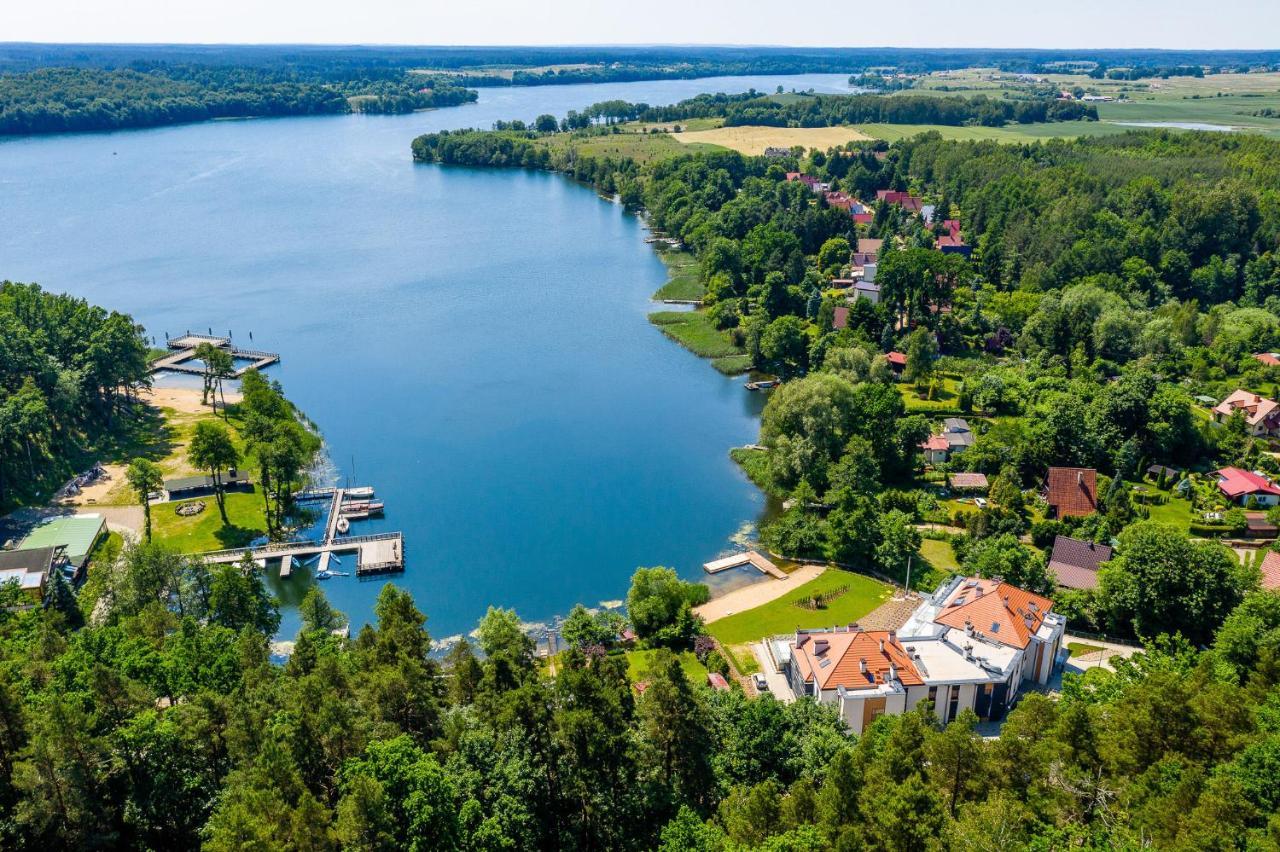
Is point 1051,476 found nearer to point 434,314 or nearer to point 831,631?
point 831,631

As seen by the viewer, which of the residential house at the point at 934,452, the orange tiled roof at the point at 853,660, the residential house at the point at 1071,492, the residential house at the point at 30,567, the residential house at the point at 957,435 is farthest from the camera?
the residential house at the point at 957,435

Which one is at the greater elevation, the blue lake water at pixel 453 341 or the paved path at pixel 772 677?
the blue lake water at pixel 453 341

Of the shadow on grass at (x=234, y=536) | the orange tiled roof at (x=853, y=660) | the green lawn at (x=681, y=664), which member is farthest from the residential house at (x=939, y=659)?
the shadow on grass at (x=234, y=536)

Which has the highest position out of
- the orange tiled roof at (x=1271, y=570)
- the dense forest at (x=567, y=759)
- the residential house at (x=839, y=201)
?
the residential house at (x=839, y=201)

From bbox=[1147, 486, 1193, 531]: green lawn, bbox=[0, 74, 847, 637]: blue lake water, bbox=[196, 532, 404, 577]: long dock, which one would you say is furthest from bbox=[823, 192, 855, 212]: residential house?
bbox=[196, 532, 404, 577]: long dock

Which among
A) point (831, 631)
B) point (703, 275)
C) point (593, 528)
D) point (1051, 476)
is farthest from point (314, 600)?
point (703, 275)

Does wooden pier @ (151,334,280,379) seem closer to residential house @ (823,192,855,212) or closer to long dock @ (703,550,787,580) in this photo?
long dock @ (703,550,787,580)

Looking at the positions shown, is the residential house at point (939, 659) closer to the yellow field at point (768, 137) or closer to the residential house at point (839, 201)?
the residential house at point (839, 201)
